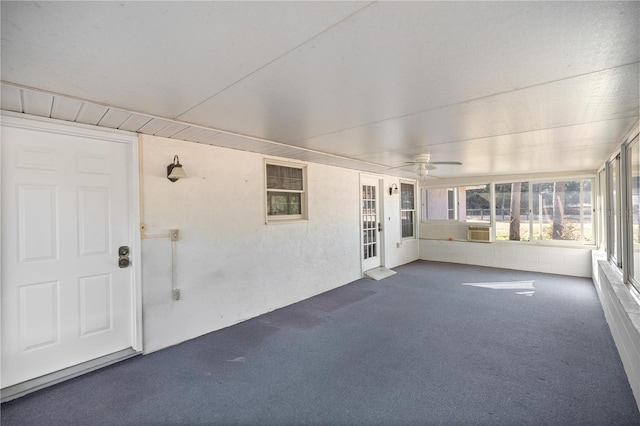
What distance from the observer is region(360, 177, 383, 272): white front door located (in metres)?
6.23

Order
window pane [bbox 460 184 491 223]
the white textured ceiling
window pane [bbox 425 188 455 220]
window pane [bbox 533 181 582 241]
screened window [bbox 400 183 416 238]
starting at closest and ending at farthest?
the white textured ceiling < window pane [bbox 533 181 582 241] < window pane [bbox 460 184 491 223] < screened window [bbox 400 183 416 238] < window pane [bbox 425 188 455 220]

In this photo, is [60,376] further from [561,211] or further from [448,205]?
[561,211]

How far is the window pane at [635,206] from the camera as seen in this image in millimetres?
2830

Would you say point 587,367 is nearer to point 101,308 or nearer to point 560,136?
point 560,136

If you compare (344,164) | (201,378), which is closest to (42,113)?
(201,378)

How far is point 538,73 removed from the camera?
69.3 inches

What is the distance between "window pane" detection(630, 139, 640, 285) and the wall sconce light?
14.8 feet

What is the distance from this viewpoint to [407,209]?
7.98 meters

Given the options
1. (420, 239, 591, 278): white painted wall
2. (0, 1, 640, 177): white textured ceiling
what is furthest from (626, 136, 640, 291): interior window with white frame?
(420, 239, 591, 278): white painted wall

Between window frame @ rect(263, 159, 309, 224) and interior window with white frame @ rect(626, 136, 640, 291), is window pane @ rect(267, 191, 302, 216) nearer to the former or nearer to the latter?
window frame @ rect(263, 159, 309, 224)

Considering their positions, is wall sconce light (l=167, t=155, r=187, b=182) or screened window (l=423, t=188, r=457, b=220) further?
screened window (l=423, t=188, r=457, b=220)

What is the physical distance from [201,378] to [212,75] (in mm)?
2452

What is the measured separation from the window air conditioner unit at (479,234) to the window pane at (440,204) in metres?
0.67

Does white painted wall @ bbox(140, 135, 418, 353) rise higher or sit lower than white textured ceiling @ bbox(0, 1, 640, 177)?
lower
